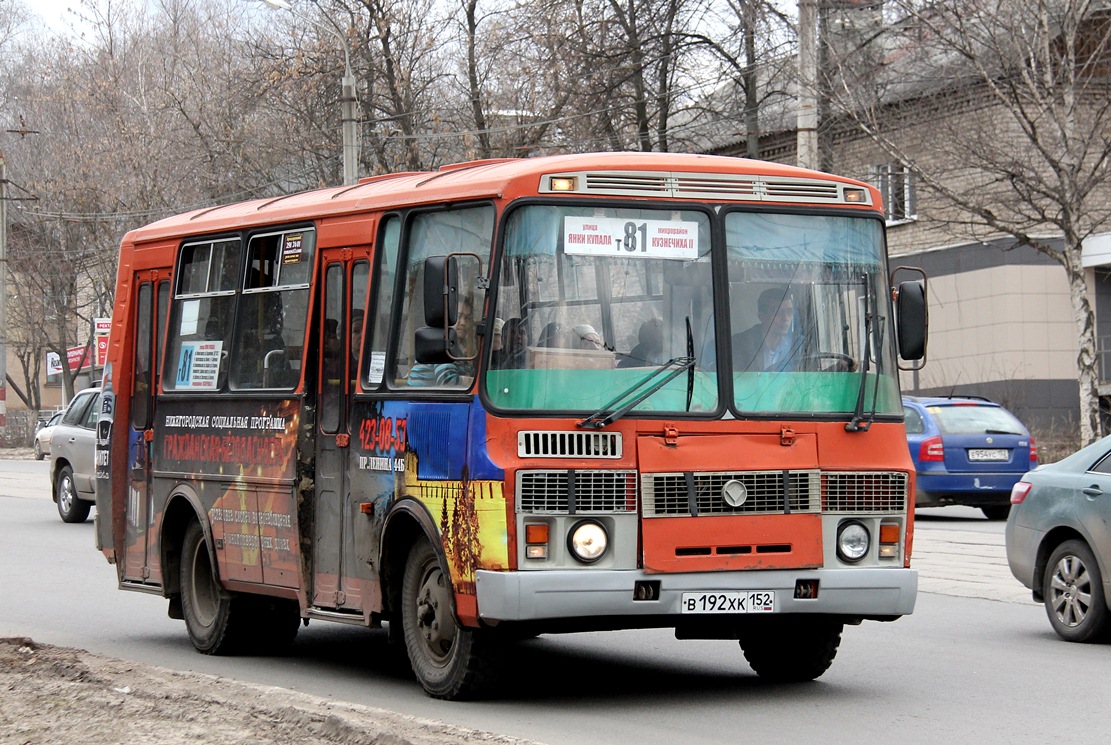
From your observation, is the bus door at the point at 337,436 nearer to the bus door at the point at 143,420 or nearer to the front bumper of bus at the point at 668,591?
the front bumper of bus at the point at 668,591

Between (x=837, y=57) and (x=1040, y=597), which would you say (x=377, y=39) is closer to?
(x=837, y=57)

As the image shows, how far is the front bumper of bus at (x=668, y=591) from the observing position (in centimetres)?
801

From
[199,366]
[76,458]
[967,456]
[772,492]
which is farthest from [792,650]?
[76,458]

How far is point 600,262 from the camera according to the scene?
8430 mm

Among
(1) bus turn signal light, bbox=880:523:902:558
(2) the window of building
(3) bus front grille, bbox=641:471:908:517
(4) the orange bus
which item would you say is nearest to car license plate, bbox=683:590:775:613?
(4) the orange bus

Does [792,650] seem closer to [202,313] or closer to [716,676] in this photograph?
[716,676]

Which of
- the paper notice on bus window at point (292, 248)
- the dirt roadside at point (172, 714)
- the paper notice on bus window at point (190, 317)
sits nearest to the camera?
the dirt roadside at point (172, 714)

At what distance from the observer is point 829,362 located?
8836 millimetres

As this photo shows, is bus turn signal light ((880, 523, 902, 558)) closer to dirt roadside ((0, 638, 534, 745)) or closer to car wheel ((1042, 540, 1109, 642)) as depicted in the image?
dirt roadside ((0, 638, 534, 745))

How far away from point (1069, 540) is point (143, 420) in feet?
20.5

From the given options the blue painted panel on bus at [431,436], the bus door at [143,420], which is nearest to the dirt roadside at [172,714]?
the blue painted panel on bus at [431,436]

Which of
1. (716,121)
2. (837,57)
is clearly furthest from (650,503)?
(716,121)

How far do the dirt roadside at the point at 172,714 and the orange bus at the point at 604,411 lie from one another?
2.59ft

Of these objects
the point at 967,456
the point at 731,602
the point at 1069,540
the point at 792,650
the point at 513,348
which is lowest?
the point at 792,650
